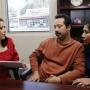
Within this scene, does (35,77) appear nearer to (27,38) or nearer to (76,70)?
(76,70)

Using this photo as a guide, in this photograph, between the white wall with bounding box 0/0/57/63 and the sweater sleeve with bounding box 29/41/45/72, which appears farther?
the white wall with bounding box 0/0/57/63

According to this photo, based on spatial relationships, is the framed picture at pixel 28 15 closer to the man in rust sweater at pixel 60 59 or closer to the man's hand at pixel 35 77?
the man in rust sweater at pixel 60 59

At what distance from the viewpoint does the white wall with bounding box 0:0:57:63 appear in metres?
4.18

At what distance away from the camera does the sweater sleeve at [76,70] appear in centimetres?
242

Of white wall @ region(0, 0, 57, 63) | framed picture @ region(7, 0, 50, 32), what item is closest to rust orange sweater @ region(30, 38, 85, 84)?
white wall @ region(0, 0, 57, 63)

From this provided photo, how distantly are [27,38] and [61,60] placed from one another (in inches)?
72.8

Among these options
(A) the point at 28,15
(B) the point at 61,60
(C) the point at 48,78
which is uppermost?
(A) the point at 28,15

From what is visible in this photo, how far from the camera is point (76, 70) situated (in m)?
2.47

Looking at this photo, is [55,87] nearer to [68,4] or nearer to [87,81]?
[87,81]

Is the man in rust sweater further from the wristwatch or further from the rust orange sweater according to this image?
the wristwatch

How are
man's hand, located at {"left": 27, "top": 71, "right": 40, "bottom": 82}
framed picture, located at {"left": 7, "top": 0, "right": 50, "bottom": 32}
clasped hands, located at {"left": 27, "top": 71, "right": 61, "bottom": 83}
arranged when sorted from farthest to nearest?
framed picture, located at {"left": 7, "top": 0, "right": 50, "bottom": 32}, man's hand, located at {"left": 27, "top": 71, "right": 40, "bottom": 82}, clasped hands, located at {"left": 27, "top": 71, "right": 61, "bottom": 83}

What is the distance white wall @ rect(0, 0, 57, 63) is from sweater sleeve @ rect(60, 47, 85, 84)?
1.72 metres

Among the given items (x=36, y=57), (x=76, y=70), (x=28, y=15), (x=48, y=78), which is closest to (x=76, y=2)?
(x=28, y=15)

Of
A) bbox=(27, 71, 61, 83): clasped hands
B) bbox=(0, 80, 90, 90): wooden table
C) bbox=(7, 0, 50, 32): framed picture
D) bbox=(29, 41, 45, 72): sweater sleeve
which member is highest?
bbox=(7, 0, 50, 32): framed picture
